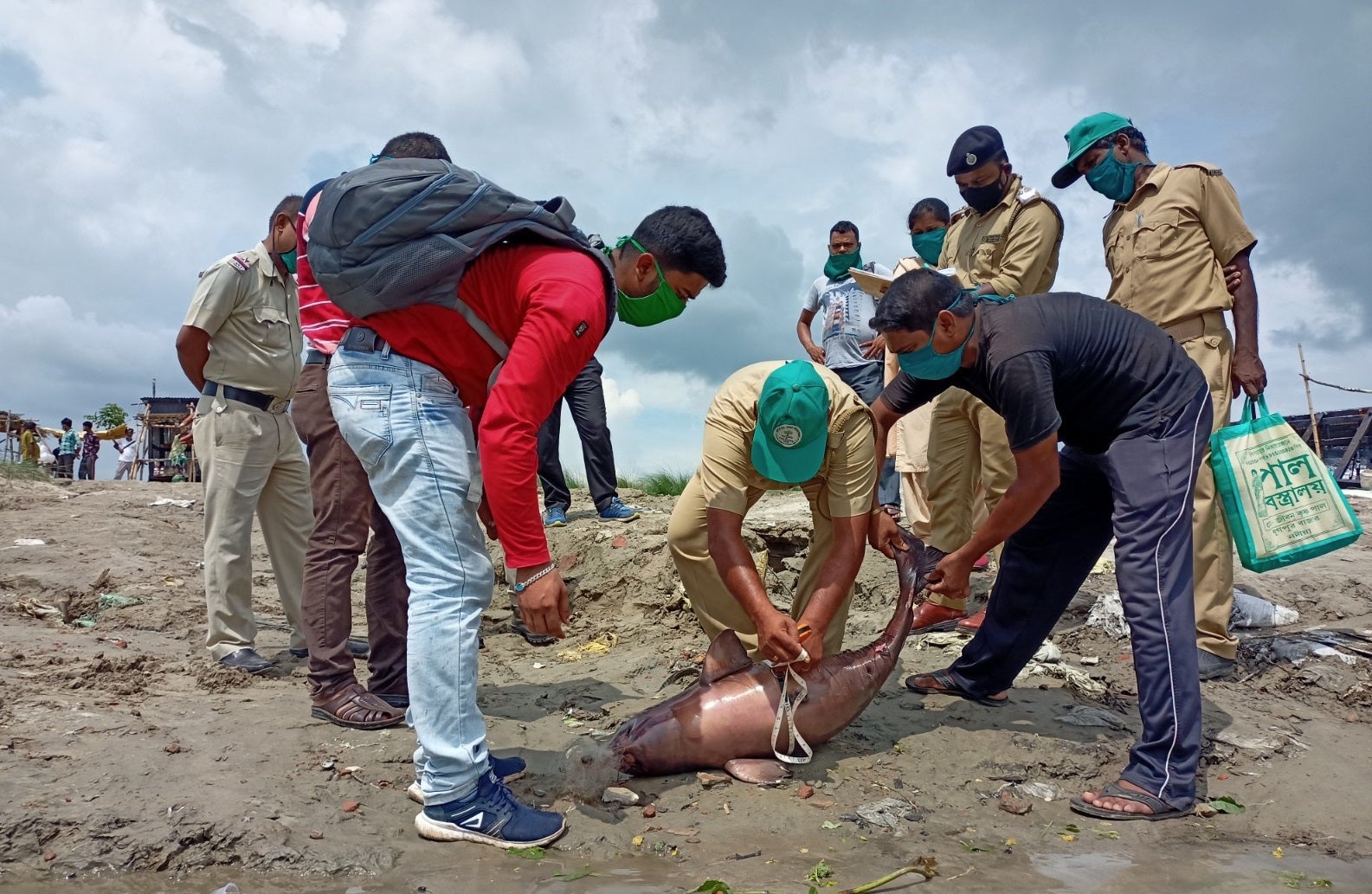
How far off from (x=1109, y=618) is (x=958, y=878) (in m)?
3.06

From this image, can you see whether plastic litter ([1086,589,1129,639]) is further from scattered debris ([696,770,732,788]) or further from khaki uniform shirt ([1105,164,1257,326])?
scattered debris ([696,770,732,788])

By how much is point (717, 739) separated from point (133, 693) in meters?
2.56

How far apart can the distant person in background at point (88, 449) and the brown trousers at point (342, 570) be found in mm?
19274

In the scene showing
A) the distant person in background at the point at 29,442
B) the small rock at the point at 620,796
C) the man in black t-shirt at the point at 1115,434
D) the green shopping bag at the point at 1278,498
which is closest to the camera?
the small rock at the point at 620,796

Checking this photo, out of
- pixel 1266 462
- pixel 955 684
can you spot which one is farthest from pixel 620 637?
pixel 1266 462

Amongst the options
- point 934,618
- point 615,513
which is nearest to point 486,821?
point 934,618

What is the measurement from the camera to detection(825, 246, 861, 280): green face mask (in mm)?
6879

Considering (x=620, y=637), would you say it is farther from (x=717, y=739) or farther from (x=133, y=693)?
(x=133, y=693)

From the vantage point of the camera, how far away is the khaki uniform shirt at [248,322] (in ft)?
14.6

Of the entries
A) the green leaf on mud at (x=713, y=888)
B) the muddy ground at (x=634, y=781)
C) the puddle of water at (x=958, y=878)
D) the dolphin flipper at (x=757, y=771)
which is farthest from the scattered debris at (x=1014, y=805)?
the green leaf on mud at (x=713, y=888)

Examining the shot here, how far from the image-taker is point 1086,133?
469cm

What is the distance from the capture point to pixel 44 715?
3.37 metres

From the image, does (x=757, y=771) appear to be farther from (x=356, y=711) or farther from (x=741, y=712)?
(x=356, y=711)

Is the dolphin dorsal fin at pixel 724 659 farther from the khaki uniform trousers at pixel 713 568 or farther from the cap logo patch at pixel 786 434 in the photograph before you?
the cap logo patch at pixel 786 434
